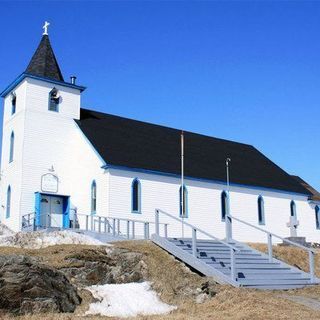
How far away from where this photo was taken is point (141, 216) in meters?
29.8

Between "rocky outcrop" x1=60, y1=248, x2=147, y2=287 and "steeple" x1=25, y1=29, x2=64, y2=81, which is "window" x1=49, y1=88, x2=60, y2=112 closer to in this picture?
"steeple" x1=25, y1=29, x2=64, y2=81

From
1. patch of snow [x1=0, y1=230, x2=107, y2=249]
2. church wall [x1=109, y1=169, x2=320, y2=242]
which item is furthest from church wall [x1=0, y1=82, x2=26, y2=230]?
patch of snow [x1=0, y1=230, x2=107, y2=249]

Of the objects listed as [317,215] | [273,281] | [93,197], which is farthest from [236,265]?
[317,215]

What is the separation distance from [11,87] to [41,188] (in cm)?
721

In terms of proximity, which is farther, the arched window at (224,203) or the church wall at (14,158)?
the arched window at (224,203)

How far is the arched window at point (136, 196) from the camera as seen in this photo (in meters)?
29.7

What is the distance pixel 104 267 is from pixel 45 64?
1945 centimetres

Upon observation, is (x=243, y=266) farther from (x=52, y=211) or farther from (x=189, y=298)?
(x=52, y=211)

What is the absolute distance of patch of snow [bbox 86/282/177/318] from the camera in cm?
1492

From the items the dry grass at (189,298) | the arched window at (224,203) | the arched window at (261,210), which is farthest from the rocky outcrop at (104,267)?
the arched window at (261,210)

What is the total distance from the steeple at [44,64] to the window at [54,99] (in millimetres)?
877

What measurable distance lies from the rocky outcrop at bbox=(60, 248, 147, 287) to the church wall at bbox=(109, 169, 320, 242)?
32.6 feet

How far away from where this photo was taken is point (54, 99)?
33.0 metres

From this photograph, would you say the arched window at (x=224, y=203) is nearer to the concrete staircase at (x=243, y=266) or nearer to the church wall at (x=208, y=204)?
the church wall at (x=208, y=204)
